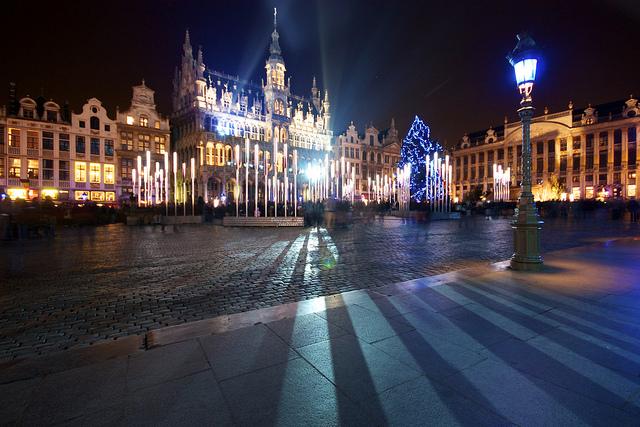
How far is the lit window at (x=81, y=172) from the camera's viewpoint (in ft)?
133

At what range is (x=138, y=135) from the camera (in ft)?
147

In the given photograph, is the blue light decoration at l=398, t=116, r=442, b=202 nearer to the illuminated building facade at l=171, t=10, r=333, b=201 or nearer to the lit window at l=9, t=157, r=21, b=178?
the illuminated building facade at l=171, t=10, r=333, b=201

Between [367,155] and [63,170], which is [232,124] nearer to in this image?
[63,170]

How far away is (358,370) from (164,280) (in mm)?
4795

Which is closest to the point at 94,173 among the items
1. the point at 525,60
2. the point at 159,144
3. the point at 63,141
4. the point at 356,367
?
the point at 63,141

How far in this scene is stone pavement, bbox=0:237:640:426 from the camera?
78.7 inches

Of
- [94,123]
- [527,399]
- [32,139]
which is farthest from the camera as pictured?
[94,123]

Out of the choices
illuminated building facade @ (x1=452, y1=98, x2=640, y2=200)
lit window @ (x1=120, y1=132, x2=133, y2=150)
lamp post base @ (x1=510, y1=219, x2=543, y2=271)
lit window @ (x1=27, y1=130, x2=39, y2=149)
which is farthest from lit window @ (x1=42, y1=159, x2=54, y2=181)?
illuminated building facade @ (x1=452, y1=98, x2=640, y2=200)

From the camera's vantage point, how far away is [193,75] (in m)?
50.4

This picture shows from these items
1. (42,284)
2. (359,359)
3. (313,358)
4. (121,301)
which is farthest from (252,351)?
(42,284)

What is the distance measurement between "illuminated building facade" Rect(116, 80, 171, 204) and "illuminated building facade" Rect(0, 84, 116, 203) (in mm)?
1048

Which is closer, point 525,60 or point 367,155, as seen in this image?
point 525,60

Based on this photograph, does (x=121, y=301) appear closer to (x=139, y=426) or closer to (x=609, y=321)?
(x=139, y=426)

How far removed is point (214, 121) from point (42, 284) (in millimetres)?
47393
